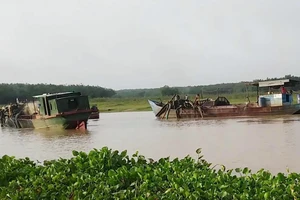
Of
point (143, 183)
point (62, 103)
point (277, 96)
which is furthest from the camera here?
point (277, 96)

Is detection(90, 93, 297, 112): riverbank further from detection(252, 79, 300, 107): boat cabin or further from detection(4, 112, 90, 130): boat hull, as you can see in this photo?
detection(4, 112, 90, 130): boat hull

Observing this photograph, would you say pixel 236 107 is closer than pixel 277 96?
No

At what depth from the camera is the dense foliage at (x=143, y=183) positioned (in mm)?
3447

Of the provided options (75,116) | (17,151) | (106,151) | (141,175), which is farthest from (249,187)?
(75,116)

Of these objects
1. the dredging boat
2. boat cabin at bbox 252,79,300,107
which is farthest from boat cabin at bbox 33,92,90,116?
boat cabin at bbox 252,79,300,107

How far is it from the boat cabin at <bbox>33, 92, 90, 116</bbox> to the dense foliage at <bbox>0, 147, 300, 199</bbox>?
1823 centimetres

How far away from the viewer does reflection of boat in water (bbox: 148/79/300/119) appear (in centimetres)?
2694

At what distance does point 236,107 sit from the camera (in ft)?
93.4

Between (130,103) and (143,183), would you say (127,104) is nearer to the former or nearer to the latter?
(130,103)

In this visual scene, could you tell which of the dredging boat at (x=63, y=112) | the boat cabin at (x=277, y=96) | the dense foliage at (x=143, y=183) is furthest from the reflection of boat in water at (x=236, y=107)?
the dense foliage at (x=143, y=183)

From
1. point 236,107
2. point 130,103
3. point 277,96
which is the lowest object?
point 130,103

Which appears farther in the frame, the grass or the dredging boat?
the grass

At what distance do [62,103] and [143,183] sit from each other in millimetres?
19889

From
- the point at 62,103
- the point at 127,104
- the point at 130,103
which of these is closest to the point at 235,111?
the point at 62,103
